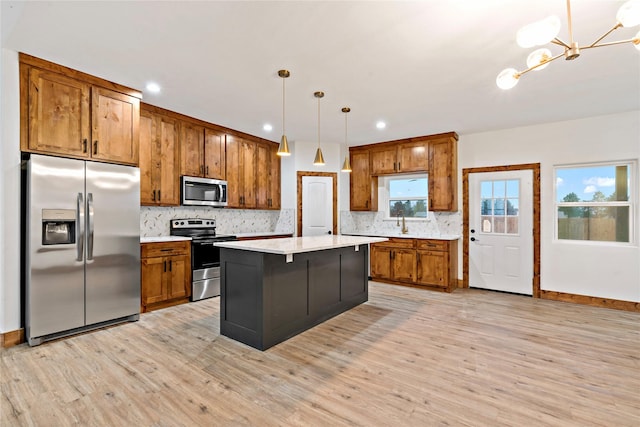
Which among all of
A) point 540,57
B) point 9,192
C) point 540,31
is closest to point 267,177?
point 9,192

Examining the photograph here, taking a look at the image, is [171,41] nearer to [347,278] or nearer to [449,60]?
[449,60]

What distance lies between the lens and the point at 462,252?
17.7ft

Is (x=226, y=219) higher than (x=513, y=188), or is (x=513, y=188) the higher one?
(x=513, y=188)

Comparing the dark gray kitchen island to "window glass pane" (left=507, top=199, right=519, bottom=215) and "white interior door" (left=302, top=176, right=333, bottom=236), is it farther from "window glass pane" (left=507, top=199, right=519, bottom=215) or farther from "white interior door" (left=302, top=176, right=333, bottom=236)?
"window glass pane" (left=507, top=199, right=519, bottom=215)

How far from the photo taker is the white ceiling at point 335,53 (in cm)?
219

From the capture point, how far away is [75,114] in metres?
3.13

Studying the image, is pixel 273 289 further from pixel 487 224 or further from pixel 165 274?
pixel 487 224

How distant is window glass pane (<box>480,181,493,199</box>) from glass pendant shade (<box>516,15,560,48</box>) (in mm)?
3801

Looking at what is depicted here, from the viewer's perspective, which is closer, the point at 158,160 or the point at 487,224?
the point at 158,160

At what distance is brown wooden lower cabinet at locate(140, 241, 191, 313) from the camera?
3.80 metres

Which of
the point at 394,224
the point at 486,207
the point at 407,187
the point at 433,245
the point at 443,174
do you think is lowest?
the point at 433,245

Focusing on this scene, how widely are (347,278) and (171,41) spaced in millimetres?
3057

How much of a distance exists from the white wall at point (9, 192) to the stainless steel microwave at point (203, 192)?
1847 millimetres

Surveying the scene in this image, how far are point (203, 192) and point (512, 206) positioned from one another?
4881 millimetres
